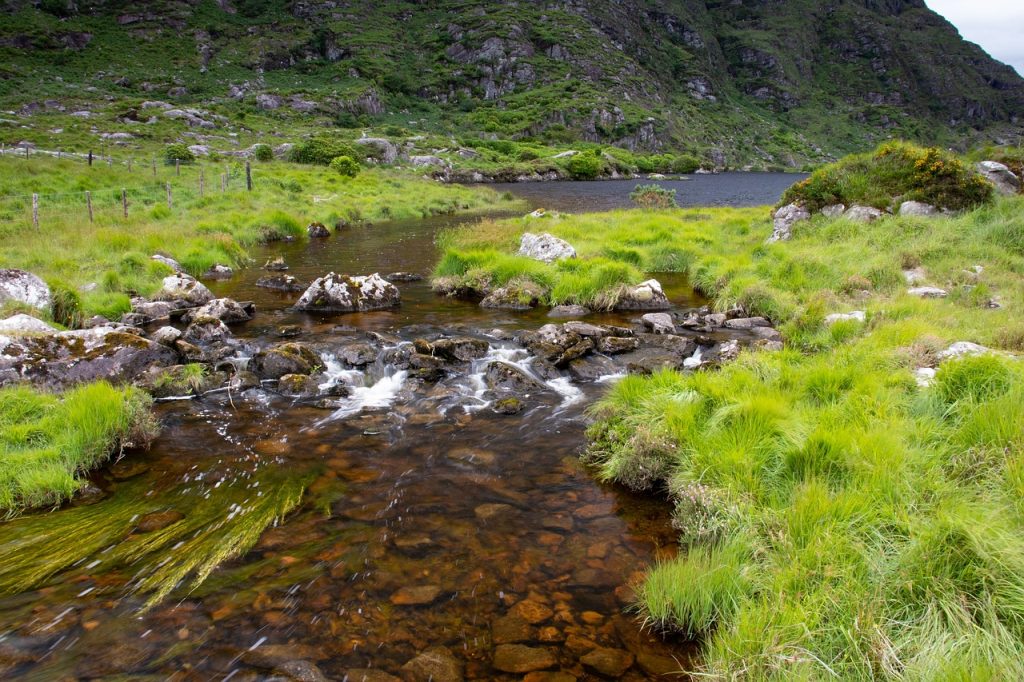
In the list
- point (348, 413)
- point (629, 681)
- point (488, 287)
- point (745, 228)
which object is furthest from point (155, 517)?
point (745, 228)

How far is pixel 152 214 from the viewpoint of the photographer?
24516 mm

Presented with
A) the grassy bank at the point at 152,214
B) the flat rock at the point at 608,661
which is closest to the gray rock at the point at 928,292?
the flat rock at the point at 608,661

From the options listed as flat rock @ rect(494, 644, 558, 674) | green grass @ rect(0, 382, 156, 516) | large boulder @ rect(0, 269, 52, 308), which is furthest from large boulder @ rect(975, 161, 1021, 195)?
large boulder @ rect(0, 269, 52, 308)

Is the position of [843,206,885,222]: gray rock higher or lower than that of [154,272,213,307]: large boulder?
higher

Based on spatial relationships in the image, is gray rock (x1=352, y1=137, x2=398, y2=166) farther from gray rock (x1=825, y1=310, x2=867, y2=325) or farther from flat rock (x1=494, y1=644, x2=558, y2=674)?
flat rock (x1=494, y1=644, x2=558, y2=674)

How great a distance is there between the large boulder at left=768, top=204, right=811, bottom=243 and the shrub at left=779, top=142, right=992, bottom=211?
410 millimetres

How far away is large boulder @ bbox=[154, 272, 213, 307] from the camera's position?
1473 cm

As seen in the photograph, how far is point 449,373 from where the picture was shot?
10.5 metres

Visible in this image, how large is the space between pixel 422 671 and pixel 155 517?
149 inches

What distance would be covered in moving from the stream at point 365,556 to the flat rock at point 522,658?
0.05 feet

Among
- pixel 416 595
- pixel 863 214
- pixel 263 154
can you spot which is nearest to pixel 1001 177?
pixel 863 214

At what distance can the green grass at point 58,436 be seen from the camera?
236 inches

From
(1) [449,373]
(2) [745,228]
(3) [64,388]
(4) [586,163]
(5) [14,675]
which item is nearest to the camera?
(5) [14,675]

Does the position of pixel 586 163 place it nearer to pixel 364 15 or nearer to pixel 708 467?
pixel 708 467
